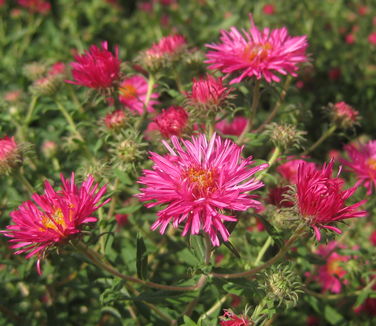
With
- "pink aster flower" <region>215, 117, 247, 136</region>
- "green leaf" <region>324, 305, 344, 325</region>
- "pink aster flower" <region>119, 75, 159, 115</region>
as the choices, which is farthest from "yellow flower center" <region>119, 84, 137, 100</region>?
"green leaf" <region>324, 305, 344, 325</region>

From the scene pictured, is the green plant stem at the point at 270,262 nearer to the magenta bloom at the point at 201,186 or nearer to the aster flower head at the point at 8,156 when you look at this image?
the magenta bloom at the point at 201,186

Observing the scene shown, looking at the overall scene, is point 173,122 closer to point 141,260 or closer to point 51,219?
point 141,260

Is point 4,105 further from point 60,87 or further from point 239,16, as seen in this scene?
point 239,16

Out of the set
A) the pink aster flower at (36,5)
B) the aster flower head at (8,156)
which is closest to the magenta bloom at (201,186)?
the aster flower head at (8,156)

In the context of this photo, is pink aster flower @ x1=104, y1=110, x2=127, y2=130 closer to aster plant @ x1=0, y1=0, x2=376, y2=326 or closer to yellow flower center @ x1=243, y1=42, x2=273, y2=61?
aster plant @ x1=0, y1=0, x2=376, y2=326

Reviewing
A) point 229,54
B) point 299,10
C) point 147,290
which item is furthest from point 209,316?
point 299,10

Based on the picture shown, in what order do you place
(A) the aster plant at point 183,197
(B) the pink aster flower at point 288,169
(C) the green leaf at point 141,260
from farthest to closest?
(B) the pink aster flower at point 288,169
(C) the green leaf at point 141,260
(A) the aster plant at point 183,197
